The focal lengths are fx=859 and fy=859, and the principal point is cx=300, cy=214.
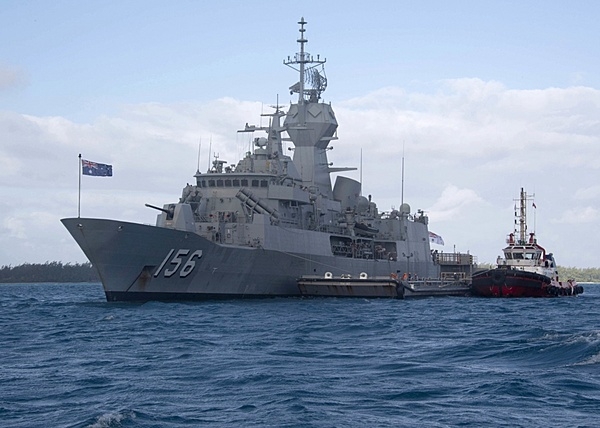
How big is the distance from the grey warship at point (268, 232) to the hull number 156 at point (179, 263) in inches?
1.8

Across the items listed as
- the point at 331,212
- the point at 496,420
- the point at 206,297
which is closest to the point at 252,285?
the point at 206,297

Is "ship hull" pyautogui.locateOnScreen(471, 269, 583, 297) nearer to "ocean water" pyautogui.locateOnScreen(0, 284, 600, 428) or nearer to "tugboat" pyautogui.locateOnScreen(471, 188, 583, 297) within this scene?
"tugboat" pyautogui.locateOnScreen(471, 188, 583, 297)

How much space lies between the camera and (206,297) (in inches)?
1438

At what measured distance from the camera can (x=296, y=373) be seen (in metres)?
15.6

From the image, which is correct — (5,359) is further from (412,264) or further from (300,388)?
(412,264)

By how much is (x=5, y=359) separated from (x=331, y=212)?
101ft

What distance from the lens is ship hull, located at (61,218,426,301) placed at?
32.2 metres

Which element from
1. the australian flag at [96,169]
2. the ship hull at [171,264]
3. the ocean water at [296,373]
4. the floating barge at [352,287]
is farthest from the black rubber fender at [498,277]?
the australian flag at [96,169]

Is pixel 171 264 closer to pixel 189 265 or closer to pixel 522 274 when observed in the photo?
pixel 189 265

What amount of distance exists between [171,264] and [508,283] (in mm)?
23442

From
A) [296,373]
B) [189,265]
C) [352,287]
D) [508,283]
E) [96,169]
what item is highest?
[96,169]

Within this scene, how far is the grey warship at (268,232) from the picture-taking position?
33.3 meters

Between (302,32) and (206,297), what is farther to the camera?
(302,32)

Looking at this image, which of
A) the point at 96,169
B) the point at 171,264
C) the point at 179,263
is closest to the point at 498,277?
the point at 179,263
